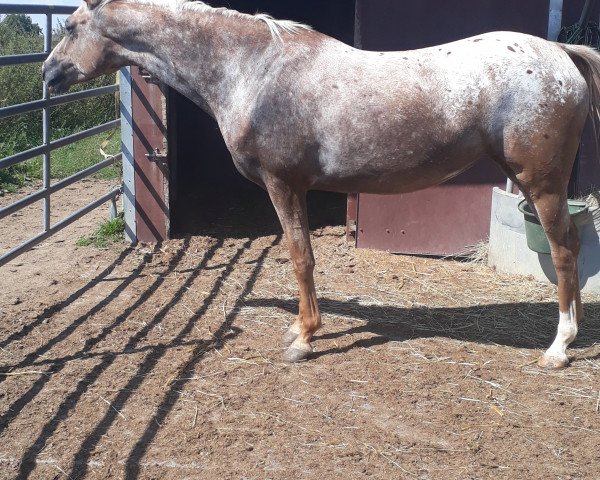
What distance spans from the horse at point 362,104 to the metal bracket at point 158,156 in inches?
73.6

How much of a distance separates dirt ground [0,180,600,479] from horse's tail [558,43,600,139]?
4.99ft

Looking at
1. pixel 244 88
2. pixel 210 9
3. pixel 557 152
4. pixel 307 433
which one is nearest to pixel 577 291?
pixel 557 152

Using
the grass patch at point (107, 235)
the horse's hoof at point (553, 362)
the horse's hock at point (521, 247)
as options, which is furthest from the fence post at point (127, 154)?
the horse's hoof at point (553, 362)

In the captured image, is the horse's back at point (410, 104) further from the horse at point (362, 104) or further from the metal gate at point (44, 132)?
the metal gate at point (44, 132)

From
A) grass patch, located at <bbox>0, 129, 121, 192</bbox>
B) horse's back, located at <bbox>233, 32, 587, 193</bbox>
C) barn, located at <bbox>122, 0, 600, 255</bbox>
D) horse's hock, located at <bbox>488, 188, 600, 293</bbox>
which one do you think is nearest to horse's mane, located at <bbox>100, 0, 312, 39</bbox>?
horse's back, located at <bbox>233, 32, 587, 193</bbox>

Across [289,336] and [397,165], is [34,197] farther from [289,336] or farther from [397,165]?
[397,165]

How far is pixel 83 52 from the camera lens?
4.51 metres

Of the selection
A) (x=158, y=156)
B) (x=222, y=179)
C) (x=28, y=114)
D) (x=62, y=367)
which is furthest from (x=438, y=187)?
(x=28, y=114)

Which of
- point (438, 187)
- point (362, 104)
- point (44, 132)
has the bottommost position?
point (438, 187)

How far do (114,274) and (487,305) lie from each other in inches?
115

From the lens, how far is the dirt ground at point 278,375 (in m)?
3.21

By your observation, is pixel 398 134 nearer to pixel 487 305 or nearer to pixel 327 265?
pixel 487 305

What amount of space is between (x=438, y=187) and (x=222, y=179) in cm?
378

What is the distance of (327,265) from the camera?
6.16 meters
